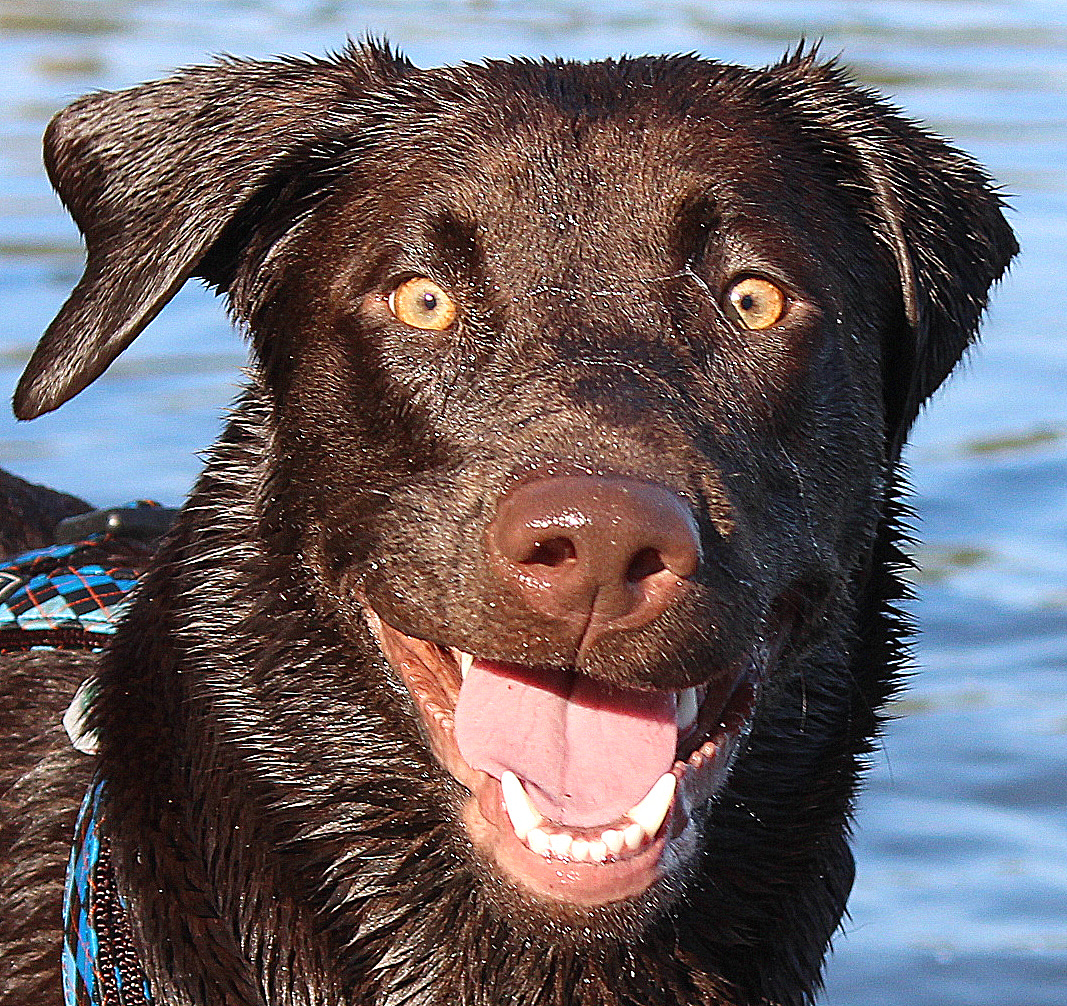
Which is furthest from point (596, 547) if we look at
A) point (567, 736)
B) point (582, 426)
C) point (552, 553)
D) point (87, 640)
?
point (87, 640)

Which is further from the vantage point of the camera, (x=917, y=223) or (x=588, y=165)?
(x=917, y=223)

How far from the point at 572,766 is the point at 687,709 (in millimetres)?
246

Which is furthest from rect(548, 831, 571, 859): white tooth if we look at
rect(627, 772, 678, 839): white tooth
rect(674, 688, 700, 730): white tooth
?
rect(674, 688, 700, 730): white tooth

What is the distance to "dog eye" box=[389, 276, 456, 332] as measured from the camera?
3.41m

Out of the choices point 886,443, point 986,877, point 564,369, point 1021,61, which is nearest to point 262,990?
point 564,369

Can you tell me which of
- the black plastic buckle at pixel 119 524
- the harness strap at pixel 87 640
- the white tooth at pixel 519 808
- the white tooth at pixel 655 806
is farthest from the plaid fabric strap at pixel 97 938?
the black plastic buckle at pixel 119 524

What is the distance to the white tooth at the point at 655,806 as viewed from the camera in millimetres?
3180

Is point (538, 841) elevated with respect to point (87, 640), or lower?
elevated

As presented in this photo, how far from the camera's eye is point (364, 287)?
3473 mm

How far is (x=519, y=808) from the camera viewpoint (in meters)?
3.20

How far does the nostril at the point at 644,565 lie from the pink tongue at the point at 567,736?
0.34 metres

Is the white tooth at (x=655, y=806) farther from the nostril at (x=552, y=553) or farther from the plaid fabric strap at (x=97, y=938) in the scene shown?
the plaid fabric strap at (x=97, y=938)

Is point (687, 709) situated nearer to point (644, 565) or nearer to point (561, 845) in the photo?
point (561, 845)

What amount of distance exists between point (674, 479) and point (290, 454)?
0.78 m
